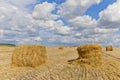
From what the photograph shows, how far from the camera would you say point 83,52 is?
848 inches

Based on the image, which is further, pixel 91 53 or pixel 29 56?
pixel 29 56

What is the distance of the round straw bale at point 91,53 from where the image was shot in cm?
2086

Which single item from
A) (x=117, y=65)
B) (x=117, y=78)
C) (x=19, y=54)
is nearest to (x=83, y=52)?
(x=117, y=65)

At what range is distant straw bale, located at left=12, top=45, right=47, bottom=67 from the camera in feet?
79.5

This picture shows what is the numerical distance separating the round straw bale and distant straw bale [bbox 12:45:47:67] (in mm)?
4543

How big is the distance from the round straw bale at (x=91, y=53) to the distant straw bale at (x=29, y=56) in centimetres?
454

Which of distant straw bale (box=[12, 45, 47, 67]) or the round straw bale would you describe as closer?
the round straw bale

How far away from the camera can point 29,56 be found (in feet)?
80.3

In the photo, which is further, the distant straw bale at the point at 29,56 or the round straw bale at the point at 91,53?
the distant straw bale at the point at 29,56

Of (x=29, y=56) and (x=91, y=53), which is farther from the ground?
(x=91, y=53)

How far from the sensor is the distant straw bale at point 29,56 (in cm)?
2422

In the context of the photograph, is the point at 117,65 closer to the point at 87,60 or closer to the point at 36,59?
the point at 87,60

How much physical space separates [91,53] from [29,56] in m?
5.82

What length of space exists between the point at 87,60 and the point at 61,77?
3.69m
